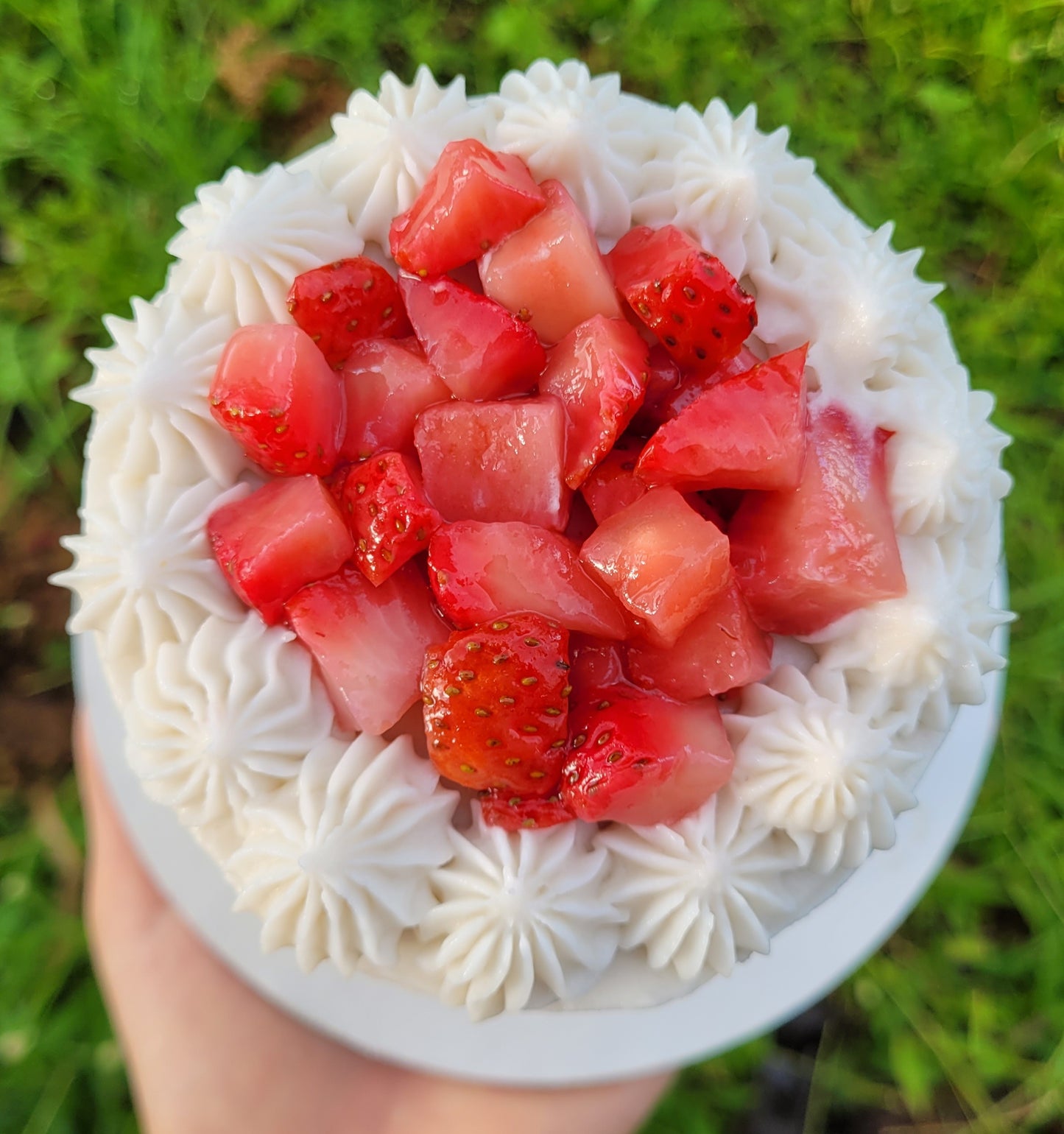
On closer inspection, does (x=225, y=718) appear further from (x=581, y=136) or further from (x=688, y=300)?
(x=581, y=136)

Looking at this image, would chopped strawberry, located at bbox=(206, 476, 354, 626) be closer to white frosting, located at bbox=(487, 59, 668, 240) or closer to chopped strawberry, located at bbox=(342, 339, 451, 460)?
chopped strawberry, located at bbox=(342, 339, 451, 460)

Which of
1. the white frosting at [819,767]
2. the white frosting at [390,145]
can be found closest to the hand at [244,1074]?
the white frosting at [819,767]

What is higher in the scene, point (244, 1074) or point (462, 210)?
point (462, 210)

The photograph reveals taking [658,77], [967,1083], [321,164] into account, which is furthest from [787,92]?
[967,1083]

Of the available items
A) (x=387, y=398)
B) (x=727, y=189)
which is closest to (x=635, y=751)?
(x=387, y=398)

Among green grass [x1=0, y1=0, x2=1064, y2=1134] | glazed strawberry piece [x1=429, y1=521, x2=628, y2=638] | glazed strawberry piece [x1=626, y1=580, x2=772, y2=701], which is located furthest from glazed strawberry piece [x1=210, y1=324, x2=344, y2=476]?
green grass [x1=0, y1=0, x2=1064, y2=1134]
